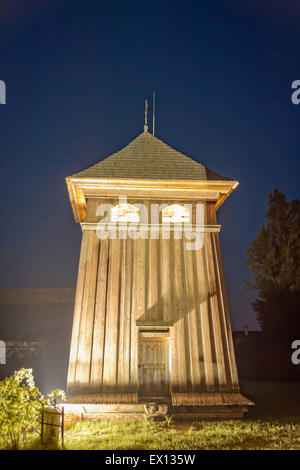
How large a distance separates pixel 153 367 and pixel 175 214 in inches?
187

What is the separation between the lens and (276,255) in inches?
778

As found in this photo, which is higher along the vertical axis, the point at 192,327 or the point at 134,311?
the point at 134,311

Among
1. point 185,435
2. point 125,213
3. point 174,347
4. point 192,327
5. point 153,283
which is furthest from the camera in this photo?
point 125,213

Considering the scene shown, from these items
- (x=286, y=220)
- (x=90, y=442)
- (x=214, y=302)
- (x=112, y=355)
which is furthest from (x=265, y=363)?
(x=90, y=442)

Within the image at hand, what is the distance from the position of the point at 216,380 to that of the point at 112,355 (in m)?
2.85

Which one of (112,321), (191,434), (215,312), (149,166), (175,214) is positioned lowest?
(191,434)

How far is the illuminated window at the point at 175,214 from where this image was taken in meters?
10.7

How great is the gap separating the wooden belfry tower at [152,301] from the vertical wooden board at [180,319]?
27 millimetres

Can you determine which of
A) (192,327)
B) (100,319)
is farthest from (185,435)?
(100,319)

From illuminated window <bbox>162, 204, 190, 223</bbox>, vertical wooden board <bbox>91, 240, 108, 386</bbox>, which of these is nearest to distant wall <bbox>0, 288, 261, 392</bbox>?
vertical wooden board <bbox>91, 240, 108, 386</bbox>

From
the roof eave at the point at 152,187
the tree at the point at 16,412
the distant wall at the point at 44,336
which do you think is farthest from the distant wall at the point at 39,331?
the roof eave at the point at 152,187

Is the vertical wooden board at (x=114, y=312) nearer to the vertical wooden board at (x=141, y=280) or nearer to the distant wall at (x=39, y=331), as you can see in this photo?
the vertical wooden board at (x=141, y=280)

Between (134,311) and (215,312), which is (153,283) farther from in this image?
(215,312)
